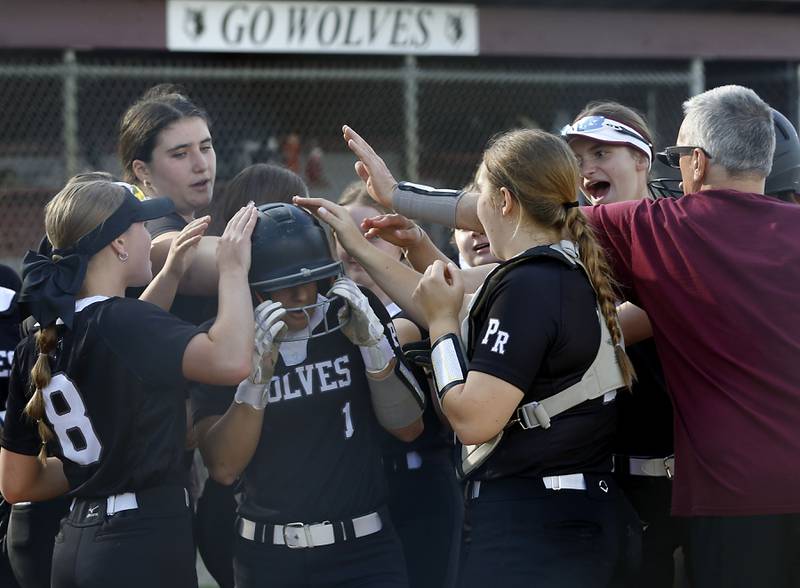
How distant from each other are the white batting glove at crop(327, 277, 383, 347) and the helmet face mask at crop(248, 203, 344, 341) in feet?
0.13

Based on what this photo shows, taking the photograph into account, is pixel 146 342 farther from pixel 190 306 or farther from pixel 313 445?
pixel 190 306

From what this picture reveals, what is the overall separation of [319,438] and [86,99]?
8.47 metres

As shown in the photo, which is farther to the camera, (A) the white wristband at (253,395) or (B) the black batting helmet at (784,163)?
(B) the black batting helmet at (784,163)


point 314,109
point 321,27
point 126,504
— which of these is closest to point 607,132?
point 126,504

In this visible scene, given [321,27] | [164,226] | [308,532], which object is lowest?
[308,532]

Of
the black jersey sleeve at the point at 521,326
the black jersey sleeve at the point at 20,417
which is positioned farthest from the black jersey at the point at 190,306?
the black jersey sleeve at the point at 521,326

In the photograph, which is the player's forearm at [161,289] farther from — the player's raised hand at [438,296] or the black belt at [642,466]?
the black belt at [642,466]

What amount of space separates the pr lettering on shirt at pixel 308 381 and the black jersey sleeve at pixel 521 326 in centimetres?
57

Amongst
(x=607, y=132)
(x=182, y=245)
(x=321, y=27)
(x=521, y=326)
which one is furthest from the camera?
(x=321, y=27)

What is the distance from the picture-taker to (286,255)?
9.98ft

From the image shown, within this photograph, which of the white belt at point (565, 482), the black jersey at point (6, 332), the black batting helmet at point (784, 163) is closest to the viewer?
the white belt at point (565, 482)

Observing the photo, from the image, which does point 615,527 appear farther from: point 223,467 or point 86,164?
point 86,164

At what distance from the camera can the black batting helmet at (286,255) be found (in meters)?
3.02

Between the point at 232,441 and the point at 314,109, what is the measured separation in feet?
27.4
